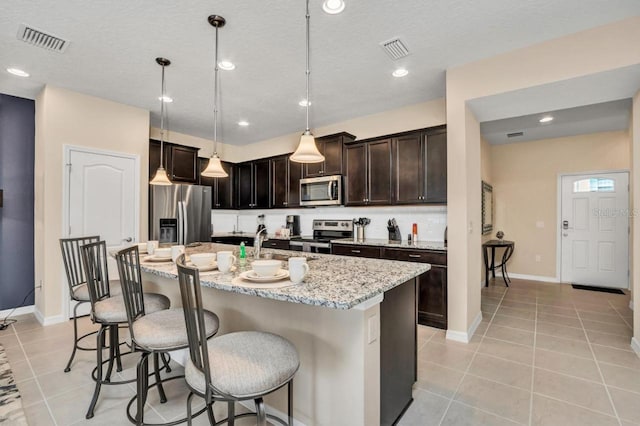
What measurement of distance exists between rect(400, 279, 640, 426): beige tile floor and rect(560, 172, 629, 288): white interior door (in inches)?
64.1

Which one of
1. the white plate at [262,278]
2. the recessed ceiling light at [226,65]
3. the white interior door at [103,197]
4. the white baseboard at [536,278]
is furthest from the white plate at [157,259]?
the white baseboard at [536,278]

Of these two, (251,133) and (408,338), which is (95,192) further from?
(408,338)

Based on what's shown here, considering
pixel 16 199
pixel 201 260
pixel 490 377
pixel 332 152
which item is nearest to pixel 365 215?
pixel 332 152

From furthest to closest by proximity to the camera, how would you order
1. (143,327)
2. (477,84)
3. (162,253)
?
(477,84), (162,253), (143,327)

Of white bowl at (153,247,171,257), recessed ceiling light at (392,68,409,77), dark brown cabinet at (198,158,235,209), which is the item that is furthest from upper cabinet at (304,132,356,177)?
white bowl at (153,247,171,257)

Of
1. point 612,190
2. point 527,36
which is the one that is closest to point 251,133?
point 527,36

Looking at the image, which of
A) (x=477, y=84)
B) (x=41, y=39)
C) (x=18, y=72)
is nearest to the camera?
(x=41, y=39)

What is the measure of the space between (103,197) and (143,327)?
3.10 meters

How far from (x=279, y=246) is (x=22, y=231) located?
11.1ft

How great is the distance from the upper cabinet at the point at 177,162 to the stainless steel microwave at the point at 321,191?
1.90 meters

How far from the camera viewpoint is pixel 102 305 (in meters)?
2.08

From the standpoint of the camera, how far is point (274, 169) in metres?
5.48

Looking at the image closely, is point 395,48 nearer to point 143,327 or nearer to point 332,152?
point 332,152

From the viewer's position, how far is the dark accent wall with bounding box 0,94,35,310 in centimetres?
373
